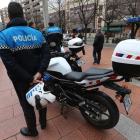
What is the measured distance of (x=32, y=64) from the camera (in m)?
1.43

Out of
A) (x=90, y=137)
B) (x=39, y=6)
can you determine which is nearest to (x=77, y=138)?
(x=90, y=137)

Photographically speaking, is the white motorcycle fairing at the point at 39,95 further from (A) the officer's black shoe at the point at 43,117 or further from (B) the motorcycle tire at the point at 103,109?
→ (B) the motorcycle tire at the point at 103,109

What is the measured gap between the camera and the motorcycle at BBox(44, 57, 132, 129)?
152cm

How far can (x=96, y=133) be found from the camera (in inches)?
70.8

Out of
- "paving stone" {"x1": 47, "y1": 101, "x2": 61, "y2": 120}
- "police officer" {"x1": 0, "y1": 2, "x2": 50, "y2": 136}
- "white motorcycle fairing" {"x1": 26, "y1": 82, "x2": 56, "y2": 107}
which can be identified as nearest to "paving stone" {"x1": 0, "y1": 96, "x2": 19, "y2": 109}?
"paving stone" {"x1": 47, "y1": 101, "x2": 61, "y2": 120}

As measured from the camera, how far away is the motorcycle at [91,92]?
1516mm

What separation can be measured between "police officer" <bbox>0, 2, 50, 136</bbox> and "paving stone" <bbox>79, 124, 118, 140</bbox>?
970 millimetres

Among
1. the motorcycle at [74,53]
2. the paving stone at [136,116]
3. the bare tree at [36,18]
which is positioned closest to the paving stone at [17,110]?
the motorcycle at [74,53]

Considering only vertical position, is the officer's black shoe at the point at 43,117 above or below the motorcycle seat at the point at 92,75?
below

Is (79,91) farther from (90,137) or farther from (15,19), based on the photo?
(15,19)

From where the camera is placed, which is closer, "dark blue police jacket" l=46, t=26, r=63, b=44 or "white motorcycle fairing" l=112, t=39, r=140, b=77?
"white motorcycle fairing" l=112, t=39, r=140, b=77

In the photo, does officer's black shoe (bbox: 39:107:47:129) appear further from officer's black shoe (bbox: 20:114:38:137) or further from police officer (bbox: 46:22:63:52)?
police officer (bbox: 46:22:63:52)

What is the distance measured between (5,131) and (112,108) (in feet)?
6.09

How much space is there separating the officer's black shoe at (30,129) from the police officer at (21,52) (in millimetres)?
82
